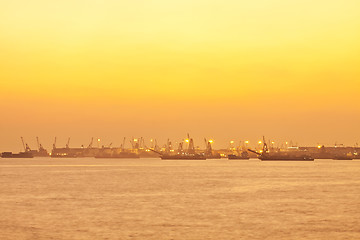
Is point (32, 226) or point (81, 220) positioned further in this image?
point (81, 220)

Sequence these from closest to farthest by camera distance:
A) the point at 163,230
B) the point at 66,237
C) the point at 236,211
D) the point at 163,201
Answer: the point at 66,237 < the point at 163,230 < the point at 236,211 < the point at 163,201

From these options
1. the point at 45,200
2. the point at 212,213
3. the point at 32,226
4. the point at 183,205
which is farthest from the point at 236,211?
the point at 45,200

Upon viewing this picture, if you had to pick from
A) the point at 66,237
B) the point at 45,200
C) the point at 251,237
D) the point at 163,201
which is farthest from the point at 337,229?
the point at 45,200

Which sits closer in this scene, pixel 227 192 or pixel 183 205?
pixel 183 205

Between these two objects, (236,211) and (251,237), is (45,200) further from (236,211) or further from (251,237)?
(251,237)

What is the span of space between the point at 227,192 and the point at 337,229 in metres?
36.6

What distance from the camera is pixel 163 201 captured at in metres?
64.1

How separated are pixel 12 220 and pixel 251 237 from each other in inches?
760

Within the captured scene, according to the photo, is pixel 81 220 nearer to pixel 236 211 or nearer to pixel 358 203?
pixel 236 211

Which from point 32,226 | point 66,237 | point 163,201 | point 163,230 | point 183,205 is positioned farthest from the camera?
point 163,201

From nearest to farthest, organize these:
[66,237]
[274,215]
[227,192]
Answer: [66,237]
[274,215]
[227,192]

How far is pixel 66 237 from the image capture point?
38.6 metres

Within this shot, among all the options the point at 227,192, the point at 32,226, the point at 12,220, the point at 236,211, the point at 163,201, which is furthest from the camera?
the point at 227,192

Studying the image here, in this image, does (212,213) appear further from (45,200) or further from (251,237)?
(45,200)
